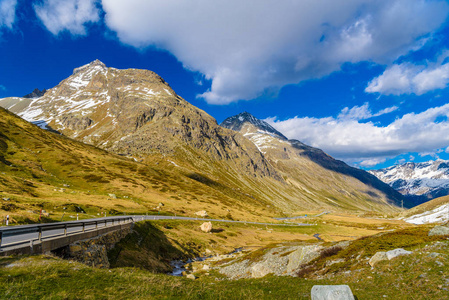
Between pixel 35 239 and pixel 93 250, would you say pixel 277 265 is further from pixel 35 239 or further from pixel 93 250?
pixel 35 239

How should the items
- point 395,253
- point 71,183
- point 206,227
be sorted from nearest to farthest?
point 395,253 → point 206,227 → point 71,183

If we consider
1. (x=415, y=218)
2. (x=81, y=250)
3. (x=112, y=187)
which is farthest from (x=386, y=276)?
(x=415, y=218)

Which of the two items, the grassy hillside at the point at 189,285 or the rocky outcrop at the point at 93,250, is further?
the rocky outcrop at the point at 93,250

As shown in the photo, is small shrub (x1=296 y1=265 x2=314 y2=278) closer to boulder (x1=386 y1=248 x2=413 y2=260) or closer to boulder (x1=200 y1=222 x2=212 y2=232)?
boulder (x1=386 y1=248 x2=413 y2=260)

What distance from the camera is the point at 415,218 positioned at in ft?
570

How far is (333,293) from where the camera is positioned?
36.9ft

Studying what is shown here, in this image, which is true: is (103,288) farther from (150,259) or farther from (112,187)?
(112,187)

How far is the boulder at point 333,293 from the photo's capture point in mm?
11031

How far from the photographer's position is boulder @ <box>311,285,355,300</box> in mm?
11031

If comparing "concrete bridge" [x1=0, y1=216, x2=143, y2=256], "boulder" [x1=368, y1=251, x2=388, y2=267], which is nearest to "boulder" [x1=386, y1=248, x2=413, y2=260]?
"boulder" [x1=368, y1=251, x2=388, y2=267]

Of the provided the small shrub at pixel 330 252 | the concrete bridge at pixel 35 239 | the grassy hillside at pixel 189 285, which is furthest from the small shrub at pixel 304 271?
the concrete bridge at pixel 35 239

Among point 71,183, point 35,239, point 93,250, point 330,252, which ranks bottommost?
point 330,252

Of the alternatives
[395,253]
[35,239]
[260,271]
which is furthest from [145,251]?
[395,253]

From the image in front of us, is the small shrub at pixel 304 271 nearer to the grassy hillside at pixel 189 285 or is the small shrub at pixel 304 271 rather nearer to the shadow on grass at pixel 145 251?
the grassy hillside at pixel 189 285
